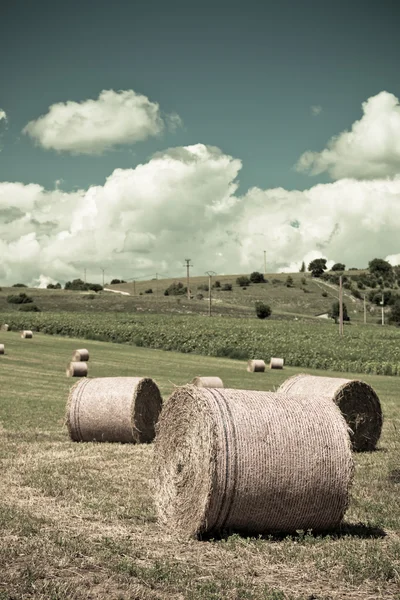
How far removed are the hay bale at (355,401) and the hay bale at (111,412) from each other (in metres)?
2.96

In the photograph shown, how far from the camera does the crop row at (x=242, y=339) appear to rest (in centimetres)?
4641

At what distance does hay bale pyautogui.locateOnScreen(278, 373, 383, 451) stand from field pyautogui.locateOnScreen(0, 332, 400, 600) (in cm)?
66

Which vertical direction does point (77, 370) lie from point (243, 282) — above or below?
below

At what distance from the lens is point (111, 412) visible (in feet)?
52.6

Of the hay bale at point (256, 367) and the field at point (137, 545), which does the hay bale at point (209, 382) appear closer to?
the field at point (137, 545)

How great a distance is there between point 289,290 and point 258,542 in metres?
128

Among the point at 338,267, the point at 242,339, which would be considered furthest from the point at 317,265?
the point at 242,339

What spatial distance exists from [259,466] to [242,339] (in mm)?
46272

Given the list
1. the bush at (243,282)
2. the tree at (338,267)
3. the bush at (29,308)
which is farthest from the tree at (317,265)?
the bush at (29,308)

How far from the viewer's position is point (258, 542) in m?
8.42

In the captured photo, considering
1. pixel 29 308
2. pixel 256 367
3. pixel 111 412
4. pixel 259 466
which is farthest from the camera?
pixel 29 308

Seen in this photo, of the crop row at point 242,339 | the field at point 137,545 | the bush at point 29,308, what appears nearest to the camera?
the field at point 137,545

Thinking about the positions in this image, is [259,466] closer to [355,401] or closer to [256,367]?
[355,401]

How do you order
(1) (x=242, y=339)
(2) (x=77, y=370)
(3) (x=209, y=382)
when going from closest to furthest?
(3) (x=209, y=382) < (2) (x=77, y=370) < (1) (x=242, y=339)
